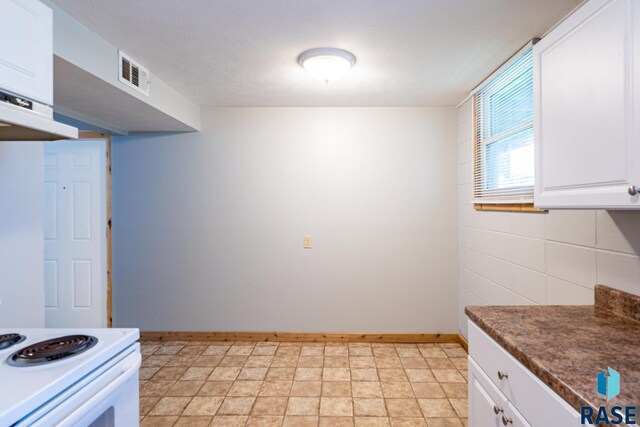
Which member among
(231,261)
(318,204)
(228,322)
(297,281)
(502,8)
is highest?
(502,8)

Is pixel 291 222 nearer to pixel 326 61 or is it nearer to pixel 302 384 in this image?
pixel 302 384

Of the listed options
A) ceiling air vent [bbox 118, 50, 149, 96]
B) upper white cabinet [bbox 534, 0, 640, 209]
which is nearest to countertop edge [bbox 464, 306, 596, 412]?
upper white cabinet [bbox 534, 0, 640, 209]

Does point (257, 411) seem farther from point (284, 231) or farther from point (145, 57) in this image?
point (145, 57)

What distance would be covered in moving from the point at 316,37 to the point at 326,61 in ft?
0.76

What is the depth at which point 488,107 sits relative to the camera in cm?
264

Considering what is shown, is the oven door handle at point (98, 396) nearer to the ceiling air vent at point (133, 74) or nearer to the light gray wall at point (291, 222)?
the ceiling air vent at point (133, 74)

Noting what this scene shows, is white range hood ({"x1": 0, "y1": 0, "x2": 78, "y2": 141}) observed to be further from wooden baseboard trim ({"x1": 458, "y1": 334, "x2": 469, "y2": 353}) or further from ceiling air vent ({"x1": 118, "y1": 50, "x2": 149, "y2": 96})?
wooden baseboard trim ({"x1": 458, "y1": 334, "x2": 469, "y2": 353})

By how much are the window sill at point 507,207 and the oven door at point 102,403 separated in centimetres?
A: 228

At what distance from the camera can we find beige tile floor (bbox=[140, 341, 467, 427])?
2086mm

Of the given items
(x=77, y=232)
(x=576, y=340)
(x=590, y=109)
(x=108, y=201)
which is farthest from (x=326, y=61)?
(x=77, y=232)

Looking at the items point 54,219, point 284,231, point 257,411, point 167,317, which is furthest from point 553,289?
point 54,219

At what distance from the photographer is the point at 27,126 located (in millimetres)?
1139

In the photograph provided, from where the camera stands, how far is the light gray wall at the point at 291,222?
3.24 meters

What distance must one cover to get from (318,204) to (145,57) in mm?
1898
